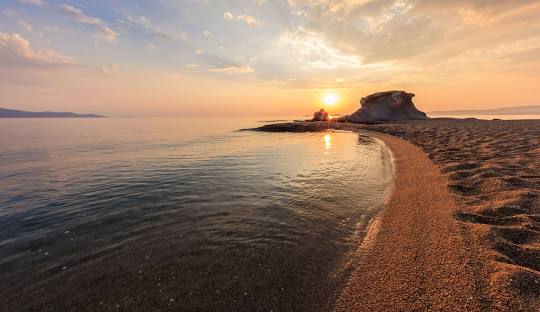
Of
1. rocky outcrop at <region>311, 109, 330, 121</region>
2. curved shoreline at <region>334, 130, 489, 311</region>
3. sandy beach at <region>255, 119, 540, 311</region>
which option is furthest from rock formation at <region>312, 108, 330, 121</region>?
curved shoreline at <region>334, 130, 489, 311</region>

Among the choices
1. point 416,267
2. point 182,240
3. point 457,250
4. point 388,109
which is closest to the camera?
point 416,267

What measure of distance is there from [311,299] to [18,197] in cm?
1736

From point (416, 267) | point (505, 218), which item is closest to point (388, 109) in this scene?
point (505, 218)

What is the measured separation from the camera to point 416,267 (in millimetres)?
5980

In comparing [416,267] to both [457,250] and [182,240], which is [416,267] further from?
[182,240]

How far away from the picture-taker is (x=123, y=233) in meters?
8.60

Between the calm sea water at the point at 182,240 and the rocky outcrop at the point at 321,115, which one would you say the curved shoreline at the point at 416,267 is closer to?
the calm sea water at the point at 182,240

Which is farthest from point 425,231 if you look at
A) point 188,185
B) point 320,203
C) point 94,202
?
point 94,202

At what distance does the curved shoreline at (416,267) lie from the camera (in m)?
4.83

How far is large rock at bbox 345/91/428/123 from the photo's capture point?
77500 mm

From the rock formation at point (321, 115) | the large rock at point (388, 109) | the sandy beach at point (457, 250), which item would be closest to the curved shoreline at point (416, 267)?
the sandy beach at point (457, 250)

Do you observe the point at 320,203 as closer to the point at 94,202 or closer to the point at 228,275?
the point at 228,275

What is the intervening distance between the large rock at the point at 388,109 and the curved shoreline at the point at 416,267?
238ft

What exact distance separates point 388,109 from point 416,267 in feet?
273
